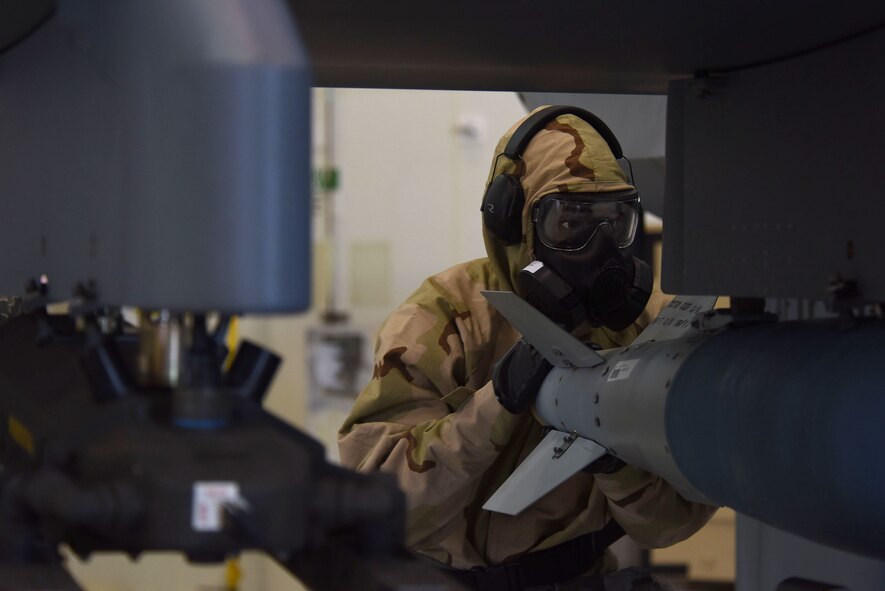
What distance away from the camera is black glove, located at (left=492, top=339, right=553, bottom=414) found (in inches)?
88.1

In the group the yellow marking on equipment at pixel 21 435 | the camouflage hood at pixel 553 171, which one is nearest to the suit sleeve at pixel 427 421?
the camouflage hood at pixel 553 171

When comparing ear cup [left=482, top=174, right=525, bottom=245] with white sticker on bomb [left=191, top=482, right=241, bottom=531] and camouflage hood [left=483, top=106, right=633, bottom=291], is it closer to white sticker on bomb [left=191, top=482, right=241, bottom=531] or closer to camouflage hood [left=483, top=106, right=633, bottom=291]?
camouflage hood [left=483, top=106, right=633, bottom=291]

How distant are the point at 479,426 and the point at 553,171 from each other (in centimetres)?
53

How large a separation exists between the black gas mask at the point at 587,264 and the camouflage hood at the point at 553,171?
0.03 meters

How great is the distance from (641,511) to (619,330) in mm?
350

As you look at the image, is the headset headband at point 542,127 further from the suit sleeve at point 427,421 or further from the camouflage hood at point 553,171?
the suit sleeve at point 427,421

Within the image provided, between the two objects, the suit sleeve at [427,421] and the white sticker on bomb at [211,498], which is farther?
the suit sleeve at [427,421]

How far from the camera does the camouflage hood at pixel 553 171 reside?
7.54 ft

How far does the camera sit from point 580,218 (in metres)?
2.25

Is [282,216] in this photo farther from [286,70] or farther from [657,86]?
[657,86]

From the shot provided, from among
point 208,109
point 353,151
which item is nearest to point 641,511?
point 208,109

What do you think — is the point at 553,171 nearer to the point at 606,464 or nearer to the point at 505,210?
the point at 505,210

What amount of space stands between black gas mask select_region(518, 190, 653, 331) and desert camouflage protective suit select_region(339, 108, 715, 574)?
4 centimetres

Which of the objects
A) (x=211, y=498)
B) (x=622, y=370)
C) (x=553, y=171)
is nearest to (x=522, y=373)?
(x=622, y=370)
